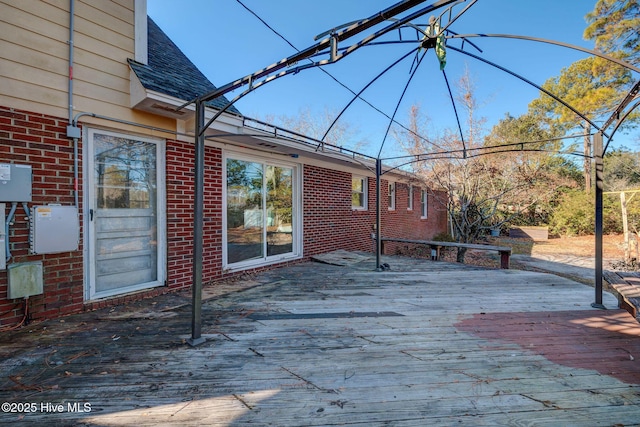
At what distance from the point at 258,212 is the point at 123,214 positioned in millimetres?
2306

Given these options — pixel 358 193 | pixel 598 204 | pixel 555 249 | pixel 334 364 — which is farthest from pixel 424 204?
pixel 334 364

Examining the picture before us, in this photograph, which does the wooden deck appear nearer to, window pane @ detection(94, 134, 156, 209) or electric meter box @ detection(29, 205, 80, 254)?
electric meter box @ detection(29, 205, 80, 254)

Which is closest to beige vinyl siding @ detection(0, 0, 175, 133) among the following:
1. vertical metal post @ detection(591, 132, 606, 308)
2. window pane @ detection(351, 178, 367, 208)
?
vertical metal post @ detection(591, 132, 606, 308)

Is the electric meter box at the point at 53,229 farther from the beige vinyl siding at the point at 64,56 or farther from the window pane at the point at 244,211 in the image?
the window pane at the point at 244,211

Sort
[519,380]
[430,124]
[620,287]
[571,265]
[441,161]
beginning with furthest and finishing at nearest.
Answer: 1. [430,124]
2. [571,265]
3. [441,161]
4. [620,287]
5. [519,380]

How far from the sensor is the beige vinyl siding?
2.89 meters

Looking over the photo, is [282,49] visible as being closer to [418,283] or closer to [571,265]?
Answer: [418,283]

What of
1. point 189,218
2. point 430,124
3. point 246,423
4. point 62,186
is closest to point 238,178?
point 189,218

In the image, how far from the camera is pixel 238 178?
525 centimetres

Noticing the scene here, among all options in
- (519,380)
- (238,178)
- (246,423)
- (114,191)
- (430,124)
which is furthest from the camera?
(430,124)

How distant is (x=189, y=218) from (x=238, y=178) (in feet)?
3.99

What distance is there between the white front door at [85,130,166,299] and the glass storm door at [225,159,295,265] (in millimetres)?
1190

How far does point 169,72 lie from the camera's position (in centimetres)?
436

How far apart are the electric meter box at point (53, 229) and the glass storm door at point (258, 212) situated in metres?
2.13
